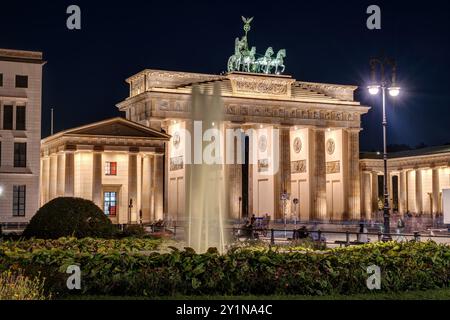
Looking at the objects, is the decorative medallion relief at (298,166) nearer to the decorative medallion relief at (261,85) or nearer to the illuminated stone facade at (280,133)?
the illuminated stone facade at (280,133)

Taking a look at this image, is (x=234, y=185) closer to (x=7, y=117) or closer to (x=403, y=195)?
(x=403, y=195)

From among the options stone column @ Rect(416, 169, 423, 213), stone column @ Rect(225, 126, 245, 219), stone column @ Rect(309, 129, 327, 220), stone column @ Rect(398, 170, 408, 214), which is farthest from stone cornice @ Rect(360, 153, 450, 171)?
stone column @ Rect(225, 126, 245, 219)

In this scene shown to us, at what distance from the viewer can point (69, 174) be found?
65.7 m

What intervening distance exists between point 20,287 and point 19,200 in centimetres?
4495

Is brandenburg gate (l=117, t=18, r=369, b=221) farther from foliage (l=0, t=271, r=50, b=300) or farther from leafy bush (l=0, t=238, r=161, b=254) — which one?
foliage (l=0, t=271, r=50, b=300)

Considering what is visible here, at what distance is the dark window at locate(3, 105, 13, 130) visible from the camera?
59.2 m

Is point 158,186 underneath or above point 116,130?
underneath

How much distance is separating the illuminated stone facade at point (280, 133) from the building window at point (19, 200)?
21.2 metres

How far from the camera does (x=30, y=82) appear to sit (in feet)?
195

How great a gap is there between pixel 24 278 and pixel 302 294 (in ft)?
22.6

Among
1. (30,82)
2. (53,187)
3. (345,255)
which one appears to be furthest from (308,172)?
(345,255)

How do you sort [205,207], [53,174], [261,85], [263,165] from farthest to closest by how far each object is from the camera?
[263,165] < [261,85] < [53,174] < [205,207]

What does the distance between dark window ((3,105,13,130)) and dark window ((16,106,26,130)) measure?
1.77 ft

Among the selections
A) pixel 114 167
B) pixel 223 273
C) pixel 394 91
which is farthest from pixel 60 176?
pixel 223 273
